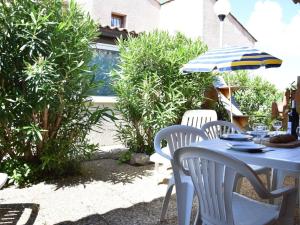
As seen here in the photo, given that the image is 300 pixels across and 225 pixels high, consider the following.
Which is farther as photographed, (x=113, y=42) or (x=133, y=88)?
(x=113, y=42)

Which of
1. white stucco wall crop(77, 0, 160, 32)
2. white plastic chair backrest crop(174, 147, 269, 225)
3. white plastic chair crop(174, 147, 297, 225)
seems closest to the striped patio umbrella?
white plastic chair crop(174, 147, 297, 225)

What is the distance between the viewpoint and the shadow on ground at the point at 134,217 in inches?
124

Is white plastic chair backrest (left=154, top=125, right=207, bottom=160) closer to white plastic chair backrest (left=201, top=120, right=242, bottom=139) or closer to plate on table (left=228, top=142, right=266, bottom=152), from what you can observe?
white plastic chair backrest (left=201, top=120, right=242, bottom=139)

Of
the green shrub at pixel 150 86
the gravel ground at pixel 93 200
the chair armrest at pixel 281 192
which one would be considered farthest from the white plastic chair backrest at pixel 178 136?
the green shrub at pixel 150 86

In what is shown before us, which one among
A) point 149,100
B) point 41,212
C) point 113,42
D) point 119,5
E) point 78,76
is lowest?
point 41,212

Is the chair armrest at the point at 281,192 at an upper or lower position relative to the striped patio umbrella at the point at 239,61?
lower

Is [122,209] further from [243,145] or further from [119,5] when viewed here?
[119,5]

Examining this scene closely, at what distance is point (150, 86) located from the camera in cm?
555

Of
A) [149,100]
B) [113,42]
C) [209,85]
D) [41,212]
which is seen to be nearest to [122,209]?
[41,212]

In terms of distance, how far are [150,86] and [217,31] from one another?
29.8 ft

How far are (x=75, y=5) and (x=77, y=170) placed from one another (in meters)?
2.57

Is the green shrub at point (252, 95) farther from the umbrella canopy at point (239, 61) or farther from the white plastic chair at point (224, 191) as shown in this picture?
the white plastic chair at point (224, 191)

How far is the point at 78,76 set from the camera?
174 inches

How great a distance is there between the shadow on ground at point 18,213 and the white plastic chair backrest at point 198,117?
9.64ft
